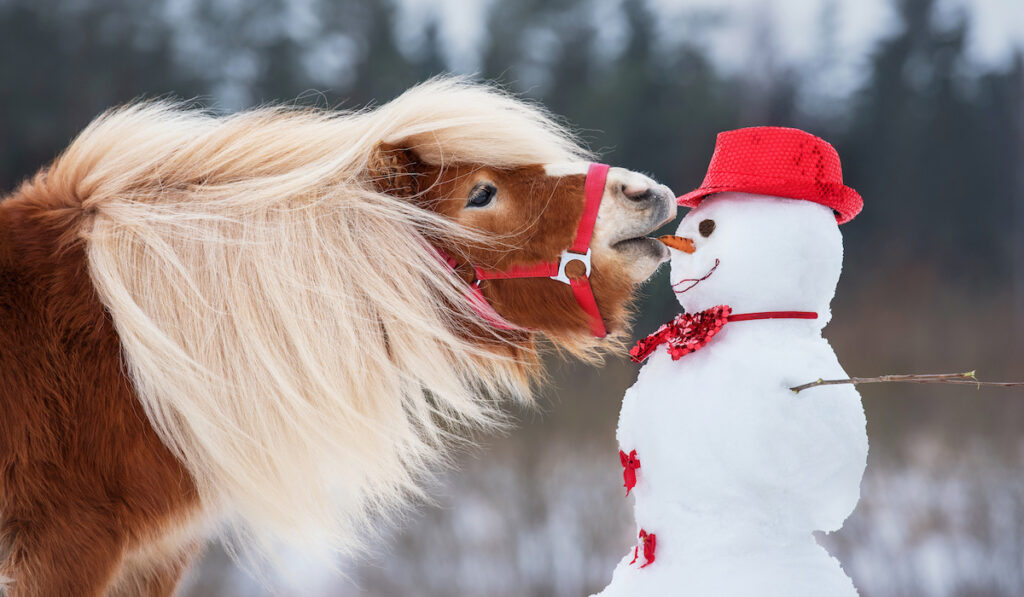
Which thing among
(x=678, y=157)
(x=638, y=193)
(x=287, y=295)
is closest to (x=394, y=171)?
(x=287, y=295)

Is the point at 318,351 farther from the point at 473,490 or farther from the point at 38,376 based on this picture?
the point at 473,490

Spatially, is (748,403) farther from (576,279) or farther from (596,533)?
(596,533)

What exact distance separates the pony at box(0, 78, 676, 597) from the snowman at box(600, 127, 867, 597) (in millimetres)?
134

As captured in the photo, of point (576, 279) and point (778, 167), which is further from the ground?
point (778, 167)

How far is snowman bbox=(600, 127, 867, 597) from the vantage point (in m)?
0.99

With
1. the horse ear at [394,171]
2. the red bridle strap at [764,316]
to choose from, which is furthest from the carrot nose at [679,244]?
the horse ear at [394,171]

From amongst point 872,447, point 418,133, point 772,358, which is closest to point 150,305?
point 418,133

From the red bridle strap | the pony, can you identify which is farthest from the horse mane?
the red bridle strap

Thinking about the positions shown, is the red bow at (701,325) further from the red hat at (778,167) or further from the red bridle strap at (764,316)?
the red hat at (778,167)

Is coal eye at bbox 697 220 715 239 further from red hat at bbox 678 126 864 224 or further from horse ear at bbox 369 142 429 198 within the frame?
horse ear at bbox 369 142 429 198

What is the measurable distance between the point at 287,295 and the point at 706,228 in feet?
1.96

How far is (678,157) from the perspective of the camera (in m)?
4.17

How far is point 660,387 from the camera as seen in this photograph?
1.06 meters

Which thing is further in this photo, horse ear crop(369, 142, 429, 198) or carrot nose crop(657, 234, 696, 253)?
horse ear crop(369, 142, 429, 198)
